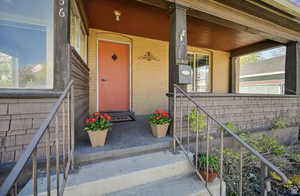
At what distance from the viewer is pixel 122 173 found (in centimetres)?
158

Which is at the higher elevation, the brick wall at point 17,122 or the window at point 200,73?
the window at point 200,73

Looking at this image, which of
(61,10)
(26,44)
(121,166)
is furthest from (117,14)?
(121,166)

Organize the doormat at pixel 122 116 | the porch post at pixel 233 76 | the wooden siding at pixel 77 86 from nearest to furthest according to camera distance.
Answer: the wooden siding at pixel 77 86
the doormat at pixel 122 116
the porch post at pixel 233 76

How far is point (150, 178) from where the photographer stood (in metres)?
1.66

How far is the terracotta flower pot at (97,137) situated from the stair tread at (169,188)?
2.19 ft

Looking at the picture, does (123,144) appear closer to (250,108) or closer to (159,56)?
(250,108)

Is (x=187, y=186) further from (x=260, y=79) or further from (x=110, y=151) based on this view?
(x=260, y=79)

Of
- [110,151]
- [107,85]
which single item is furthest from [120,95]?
[110,151]

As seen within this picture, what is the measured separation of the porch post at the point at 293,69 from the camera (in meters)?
3.83

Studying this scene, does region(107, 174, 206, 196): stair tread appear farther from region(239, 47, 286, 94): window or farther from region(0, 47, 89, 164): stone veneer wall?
region(239, 47, 286, 94): window

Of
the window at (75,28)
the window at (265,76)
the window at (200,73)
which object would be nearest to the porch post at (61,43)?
the window at (75,28)

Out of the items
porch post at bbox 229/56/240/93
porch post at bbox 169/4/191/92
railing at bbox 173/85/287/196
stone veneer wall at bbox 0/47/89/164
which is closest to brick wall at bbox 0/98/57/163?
stone veneer wall at bbox 0/47/89/164

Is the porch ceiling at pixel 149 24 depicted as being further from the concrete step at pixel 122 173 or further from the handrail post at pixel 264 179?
the handrail post at pixel 264 179

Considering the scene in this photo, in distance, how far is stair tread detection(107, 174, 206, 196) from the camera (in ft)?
4.92
